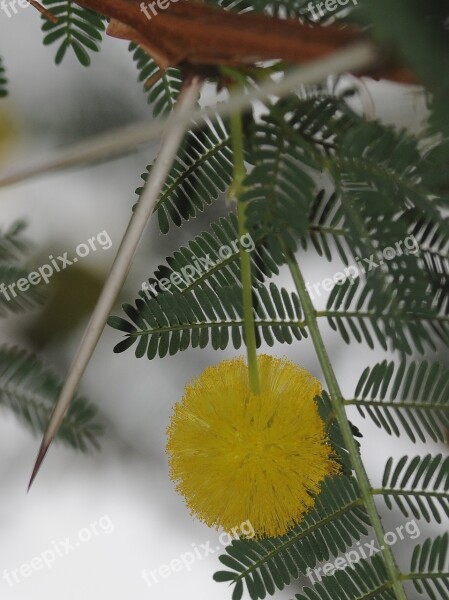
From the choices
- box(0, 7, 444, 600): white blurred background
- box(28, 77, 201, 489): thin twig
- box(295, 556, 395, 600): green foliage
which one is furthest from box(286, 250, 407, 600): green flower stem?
box(0, 7, 444, 600): white blurred background

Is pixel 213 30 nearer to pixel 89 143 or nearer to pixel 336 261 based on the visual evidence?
pixel 89 143

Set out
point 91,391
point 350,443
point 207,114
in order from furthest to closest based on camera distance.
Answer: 1. point 91,391
2. point 350,443
3. point 207,114

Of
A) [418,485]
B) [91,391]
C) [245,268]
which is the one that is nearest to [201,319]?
[245,268]

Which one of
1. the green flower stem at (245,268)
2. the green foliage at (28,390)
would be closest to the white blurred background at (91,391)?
the green foliage at (28,390)

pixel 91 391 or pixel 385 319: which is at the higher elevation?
pixel 91 391

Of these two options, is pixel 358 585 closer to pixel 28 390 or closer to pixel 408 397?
pixel 408 397

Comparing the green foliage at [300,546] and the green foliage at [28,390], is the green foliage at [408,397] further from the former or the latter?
the green foliage at [28,390]
